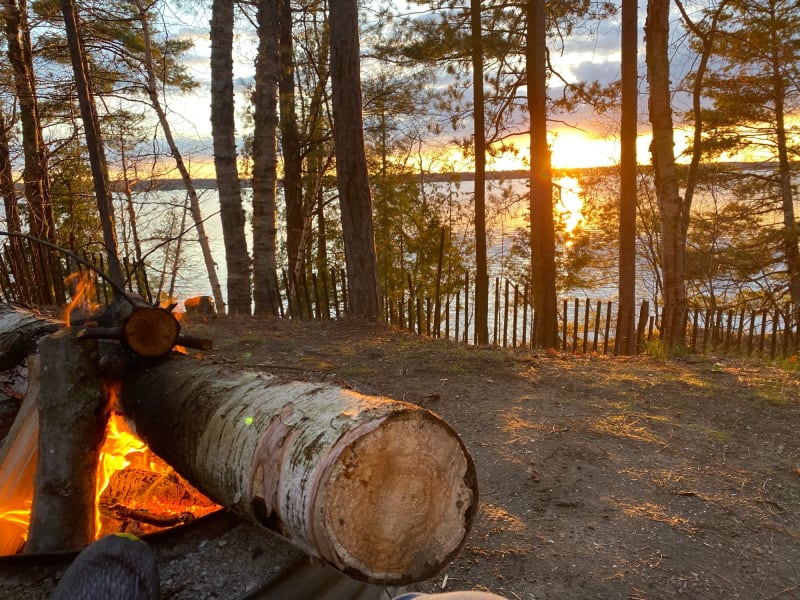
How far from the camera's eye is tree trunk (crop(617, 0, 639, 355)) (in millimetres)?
8289

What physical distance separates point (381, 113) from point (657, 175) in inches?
256

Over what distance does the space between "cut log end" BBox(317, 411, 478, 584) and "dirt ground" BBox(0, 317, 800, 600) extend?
0.59 metres

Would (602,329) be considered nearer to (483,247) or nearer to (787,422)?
(483,247)

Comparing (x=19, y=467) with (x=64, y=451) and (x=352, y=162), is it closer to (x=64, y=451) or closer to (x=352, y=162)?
(x=64, y=451)

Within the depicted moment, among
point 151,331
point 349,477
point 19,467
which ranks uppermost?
point 151,331

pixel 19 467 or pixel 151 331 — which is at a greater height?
pixel 151 331

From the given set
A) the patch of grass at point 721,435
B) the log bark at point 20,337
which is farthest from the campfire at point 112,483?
the patch of grass at point 721,435

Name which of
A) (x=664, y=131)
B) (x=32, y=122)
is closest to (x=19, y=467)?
(x=32, y=122)

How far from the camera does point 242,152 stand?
17.1m

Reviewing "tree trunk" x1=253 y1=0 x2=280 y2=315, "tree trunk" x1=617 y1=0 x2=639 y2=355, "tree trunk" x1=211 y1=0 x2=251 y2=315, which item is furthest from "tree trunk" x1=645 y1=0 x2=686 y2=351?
"tree trunk" x1=211 y1=0 x2=251 y2=315

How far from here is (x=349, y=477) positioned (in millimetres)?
1429

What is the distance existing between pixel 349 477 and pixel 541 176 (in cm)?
911

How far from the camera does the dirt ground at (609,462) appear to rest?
7.65ft

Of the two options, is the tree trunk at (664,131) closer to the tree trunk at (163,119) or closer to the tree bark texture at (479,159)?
the tree bark texture at (479,159)
